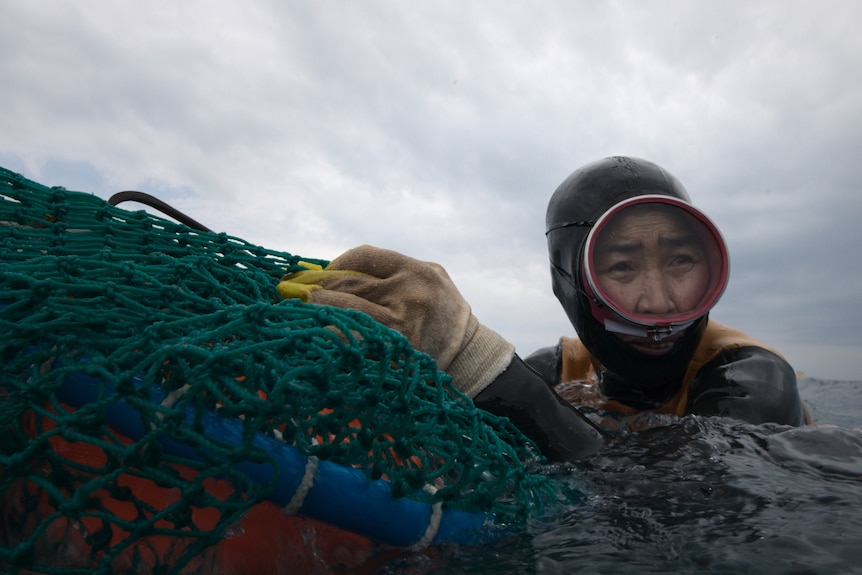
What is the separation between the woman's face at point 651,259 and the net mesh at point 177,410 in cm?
153

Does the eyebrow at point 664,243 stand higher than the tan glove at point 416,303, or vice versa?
the eyebrow at point 664,243

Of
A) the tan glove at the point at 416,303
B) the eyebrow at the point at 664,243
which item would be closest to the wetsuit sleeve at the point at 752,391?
the eyebrow at the point at 664,243

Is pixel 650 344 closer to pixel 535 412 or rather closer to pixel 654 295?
pixel 654 295

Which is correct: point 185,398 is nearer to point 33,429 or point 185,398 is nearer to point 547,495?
point 33,429

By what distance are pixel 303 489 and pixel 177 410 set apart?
0.31 meters

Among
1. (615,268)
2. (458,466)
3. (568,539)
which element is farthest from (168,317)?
(615,268)

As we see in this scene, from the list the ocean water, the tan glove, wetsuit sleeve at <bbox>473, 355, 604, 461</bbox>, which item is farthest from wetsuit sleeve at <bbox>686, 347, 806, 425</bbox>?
the tan glove

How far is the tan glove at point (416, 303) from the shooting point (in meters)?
1.99

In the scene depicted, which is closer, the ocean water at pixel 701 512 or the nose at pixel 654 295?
the ocean water at pixel 701 512

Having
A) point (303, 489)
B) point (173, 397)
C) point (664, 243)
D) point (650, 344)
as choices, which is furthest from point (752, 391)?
point (173, 397)

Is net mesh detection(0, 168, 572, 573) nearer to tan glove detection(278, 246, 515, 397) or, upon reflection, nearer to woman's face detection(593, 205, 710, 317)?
tan glove detection(278, 246, 515, 397)

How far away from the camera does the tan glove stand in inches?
78.4

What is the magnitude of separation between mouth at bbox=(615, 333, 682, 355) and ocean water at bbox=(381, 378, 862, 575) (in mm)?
609

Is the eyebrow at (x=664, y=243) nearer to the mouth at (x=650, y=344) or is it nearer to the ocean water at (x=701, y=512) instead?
the mouth at (x=650, y=344)
